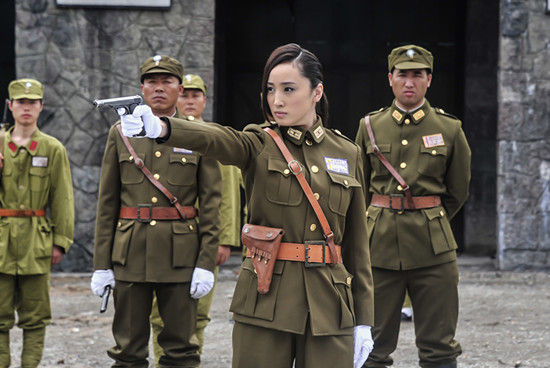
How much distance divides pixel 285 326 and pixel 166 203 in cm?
186

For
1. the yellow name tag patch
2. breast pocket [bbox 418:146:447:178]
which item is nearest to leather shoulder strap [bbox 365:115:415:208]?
breast pocket [bbox 418:146:447:178]

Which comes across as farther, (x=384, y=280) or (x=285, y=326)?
(x=384, y=280)

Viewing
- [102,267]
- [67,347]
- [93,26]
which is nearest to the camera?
[102,267]

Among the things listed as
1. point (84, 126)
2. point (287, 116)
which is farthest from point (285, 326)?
point (84, 126)

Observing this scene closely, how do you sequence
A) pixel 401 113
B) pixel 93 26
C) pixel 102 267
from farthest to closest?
pixel 93 26, pixel 401 113, pixel 102 267

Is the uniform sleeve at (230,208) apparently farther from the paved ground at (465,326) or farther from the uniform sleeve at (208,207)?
the uniform sleeve at (208,207)

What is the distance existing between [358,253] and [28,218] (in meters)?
2.80

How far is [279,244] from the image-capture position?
3.20m

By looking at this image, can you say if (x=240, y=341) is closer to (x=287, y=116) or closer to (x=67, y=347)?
(x=287, y=116)

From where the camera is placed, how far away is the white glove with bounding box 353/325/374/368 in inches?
131

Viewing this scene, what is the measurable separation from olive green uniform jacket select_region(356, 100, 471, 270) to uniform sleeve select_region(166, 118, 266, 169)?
199cm

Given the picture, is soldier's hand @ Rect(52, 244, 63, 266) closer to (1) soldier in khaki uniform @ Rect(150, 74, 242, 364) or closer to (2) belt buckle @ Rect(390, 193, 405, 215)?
(1) soldier in khaki uniform @ Rect(150, 74, 242, 364)

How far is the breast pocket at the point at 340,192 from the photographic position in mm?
3278

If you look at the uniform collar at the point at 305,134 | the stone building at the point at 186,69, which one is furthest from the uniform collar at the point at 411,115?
the stone building at the point at 186,69
